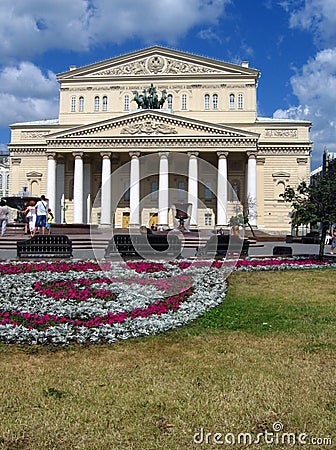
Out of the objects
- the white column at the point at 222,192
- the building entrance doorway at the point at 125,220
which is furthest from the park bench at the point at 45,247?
the building entrance doorway at the point at 125,220

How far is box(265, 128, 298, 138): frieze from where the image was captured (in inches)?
2227

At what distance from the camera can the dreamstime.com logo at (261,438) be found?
4.00m

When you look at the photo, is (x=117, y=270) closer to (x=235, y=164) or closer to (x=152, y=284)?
(x=152, y=284)

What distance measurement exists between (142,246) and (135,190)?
34.6 metres

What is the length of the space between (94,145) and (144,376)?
48295 mm

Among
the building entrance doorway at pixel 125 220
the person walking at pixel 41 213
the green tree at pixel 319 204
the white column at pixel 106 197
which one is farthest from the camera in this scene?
the building entrance doorway at pixel 125 220

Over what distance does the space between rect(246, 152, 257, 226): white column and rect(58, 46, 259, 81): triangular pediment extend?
12.7m

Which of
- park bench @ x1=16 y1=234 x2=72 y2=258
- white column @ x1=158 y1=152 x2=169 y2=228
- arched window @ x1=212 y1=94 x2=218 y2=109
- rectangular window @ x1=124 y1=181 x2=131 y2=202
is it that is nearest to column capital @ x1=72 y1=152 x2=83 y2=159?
rectangular window @ x1=124 y1=181 x2=131 y2=202

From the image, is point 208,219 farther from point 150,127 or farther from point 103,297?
point 103,297

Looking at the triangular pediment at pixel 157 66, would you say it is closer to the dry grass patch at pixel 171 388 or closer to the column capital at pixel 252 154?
the column capital at pixel 252 154

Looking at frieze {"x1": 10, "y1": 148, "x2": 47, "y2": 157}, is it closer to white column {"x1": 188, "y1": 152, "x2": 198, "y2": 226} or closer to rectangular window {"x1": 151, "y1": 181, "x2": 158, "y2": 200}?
rectangular window {"x1": 151, "y1": 181, "x2": 158, "y2": 200}

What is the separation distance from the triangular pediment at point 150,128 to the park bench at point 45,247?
3438 centimetres

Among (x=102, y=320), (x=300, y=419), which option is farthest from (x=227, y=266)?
(x=300, y=419)

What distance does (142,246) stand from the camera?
2027 centimetres
